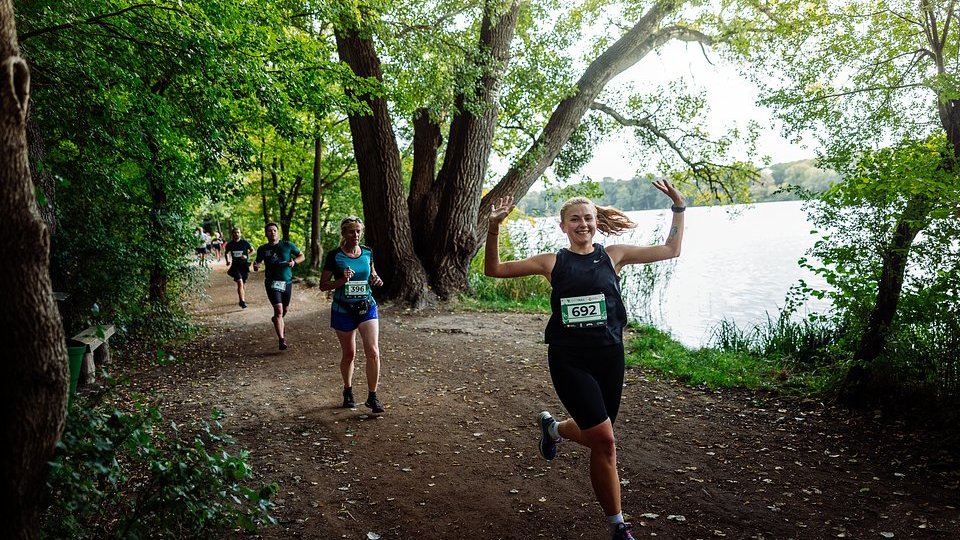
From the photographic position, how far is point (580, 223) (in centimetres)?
382

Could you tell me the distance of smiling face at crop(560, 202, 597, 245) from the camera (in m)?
3.81

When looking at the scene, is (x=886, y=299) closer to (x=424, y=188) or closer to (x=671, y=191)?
(x=671, y=191)

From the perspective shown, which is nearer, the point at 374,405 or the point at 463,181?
the point at 374,405

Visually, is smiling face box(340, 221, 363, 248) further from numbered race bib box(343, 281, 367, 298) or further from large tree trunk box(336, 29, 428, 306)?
large tree trunk box(336, 29, 428, 306)

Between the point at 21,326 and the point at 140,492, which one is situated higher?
the point at 21,326

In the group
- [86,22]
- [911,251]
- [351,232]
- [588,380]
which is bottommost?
[588,380]

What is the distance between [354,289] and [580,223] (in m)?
2.80

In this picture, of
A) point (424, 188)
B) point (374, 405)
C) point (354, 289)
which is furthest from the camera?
point (424, 188)

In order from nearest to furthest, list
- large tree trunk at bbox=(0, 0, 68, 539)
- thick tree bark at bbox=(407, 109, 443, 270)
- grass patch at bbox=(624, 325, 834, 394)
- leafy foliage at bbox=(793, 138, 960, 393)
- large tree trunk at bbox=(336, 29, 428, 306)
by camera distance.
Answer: large tree trunk at bbox=(0, 0, 68, 539) → leafy foliage at bbox=(793, 138, 960, 393) → grass patch at bbox=(624, 325, 834, 394) → large tree trunk at bbox=(336, 29, 428, 306) → thick tree bark at bbox=(407, 109, 443, 270)

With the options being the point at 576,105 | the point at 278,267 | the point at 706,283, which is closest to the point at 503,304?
the point at 576,105

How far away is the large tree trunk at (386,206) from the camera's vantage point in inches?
503

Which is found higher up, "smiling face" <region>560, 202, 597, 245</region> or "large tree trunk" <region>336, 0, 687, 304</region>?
"large tree trunk" <region>336, 0, 687, 304</region>

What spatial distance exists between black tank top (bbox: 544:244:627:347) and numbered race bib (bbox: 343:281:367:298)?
8.47 feet

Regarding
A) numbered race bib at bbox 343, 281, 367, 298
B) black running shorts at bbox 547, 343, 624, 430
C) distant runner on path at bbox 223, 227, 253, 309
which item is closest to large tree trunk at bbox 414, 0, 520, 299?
distant runner on path at bbox 223, 227, 253, 309
